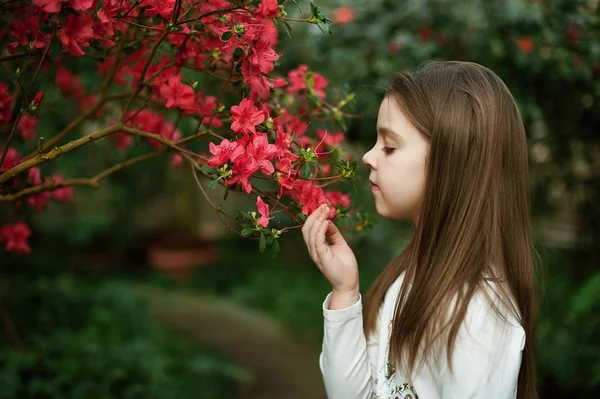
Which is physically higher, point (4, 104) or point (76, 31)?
point (76, 31)

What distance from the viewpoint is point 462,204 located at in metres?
1.46

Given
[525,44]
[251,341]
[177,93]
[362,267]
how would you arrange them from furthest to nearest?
[362,267]
[251,341]
[525,44]
[177,93]

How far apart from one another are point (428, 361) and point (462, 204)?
0.36 metres

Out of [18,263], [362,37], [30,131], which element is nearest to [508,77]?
[362,37]

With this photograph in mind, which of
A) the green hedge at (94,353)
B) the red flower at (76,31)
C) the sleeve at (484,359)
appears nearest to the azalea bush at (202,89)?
the red flower at (76,31)

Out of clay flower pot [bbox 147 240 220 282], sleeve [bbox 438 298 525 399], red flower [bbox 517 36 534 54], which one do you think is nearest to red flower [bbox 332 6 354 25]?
red flower [bbox 517 36 534 54]

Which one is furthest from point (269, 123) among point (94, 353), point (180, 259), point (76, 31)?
point (180, 259)

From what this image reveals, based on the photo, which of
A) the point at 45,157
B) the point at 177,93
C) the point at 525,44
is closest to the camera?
the point at 45,157

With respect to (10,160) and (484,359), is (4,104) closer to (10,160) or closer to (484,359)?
(10,160)

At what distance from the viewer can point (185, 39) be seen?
154 centimetres

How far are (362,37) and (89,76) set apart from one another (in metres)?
1.29

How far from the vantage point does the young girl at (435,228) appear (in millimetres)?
1410

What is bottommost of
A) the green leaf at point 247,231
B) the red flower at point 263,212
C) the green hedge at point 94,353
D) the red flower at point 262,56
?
the green hedge at point 94,353

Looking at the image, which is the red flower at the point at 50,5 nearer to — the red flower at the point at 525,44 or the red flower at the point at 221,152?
the red flower at the point at 221,152
